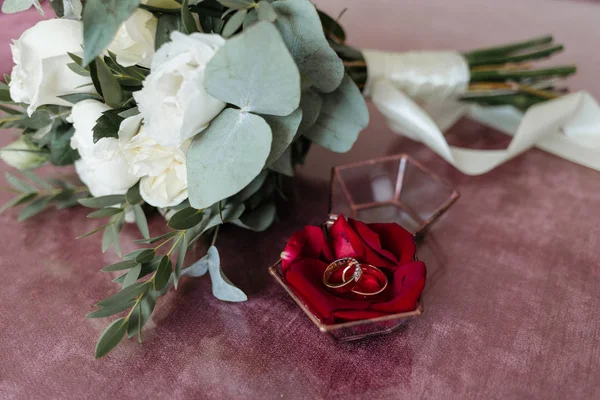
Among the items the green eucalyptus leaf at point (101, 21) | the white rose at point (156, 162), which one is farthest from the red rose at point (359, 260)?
the green eucalyptus leaf at point (101, 21)

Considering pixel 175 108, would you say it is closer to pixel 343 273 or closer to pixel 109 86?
pixel 109 86

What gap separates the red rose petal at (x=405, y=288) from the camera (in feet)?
1.33

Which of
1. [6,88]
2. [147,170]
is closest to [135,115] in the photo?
[147,170]

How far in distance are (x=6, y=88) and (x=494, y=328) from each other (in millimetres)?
499

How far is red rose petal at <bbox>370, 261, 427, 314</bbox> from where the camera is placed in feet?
1.33

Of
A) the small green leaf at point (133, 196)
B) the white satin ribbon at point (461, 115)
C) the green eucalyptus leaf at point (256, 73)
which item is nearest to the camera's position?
the green eucalyptus leaf at point (256, 73)

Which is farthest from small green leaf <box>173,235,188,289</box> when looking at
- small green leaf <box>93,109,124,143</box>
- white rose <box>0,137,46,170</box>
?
white rose <box>0,137,46,170</box>

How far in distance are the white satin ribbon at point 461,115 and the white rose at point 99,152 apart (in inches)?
13.5

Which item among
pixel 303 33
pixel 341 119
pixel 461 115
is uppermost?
pixel 303 33

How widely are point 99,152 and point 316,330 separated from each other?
0.79ft

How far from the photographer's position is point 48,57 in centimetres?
43

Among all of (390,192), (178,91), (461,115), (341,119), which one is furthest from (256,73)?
(461,115)

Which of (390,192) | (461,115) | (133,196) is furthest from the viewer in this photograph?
(461,115)

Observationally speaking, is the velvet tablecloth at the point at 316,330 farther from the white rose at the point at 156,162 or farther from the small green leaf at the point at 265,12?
the small green leaf at the point at 265,12
